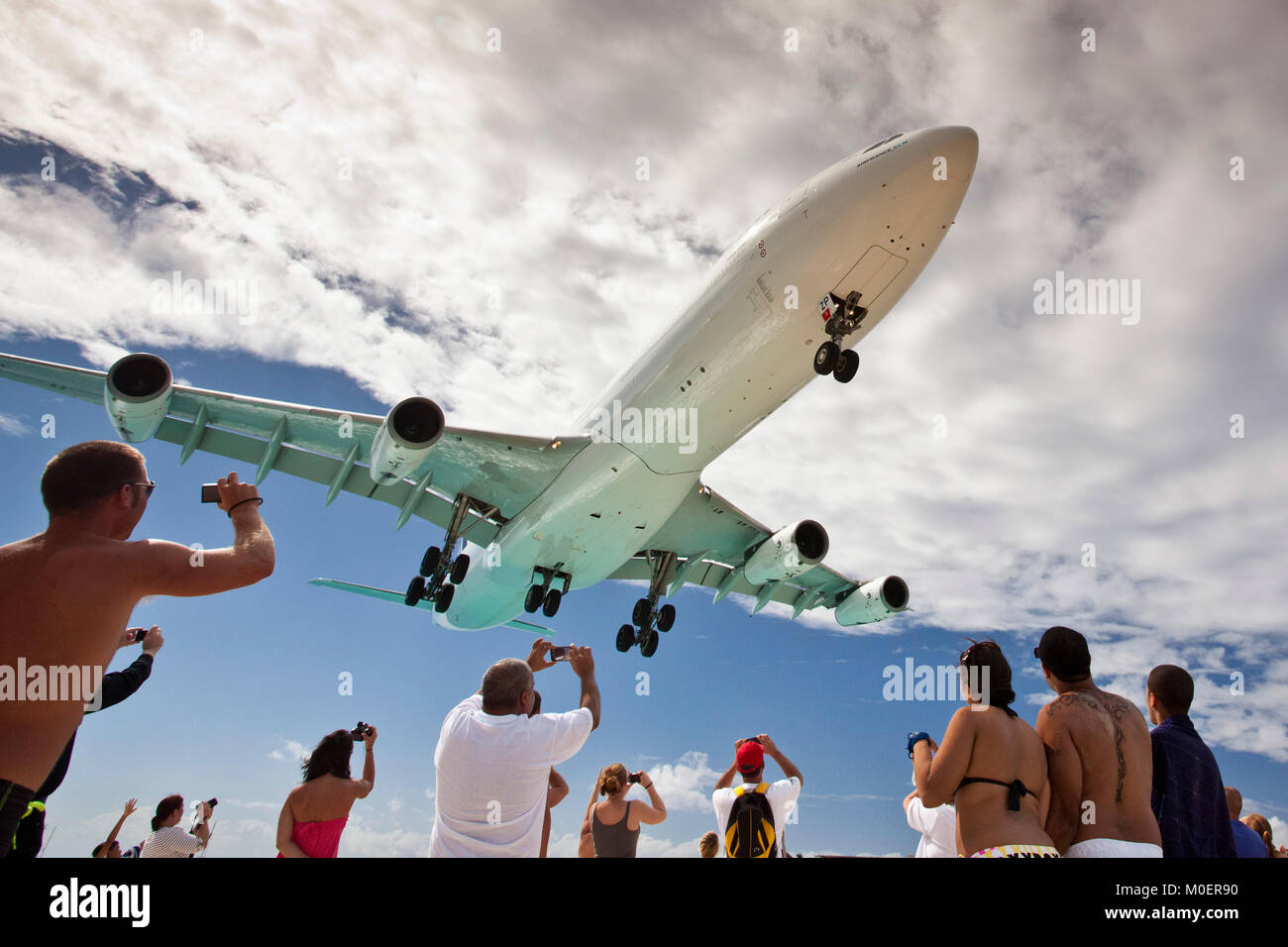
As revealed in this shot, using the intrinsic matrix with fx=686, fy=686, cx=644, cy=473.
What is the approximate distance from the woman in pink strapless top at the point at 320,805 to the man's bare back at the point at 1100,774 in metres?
5.69

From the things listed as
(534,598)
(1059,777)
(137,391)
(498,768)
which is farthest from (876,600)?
(137,391)

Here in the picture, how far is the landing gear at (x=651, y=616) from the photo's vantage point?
20.7m

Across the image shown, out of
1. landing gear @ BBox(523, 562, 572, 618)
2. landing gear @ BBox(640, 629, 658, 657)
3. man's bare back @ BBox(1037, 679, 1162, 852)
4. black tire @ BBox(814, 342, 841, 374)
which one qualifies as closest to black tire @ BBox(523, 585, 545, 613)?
landing gear @ BBox(523, 562, 572, 618)

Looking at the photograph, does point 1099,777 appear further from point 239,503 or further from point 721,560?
point 721,560

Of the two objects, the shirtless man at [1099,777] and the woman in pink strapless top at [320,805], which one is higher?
the shirtless man at [1099,777]

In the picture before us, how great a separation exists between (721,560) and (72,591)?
62.9 ft

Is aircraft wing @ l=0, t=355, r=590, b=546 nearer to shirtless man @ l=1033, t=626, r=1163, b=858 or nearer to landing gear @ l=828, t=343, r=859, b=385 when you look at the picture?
landing gear @ l=828, t=343, r=859, b=385

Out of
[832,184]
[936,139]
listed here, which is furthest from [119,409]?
[936,139]

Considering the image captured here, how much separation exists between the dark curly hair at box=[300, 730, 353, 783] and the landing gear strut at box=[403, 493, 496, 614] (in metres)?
12.1

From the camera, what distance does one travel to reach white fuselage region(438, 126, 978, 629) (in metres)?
11.2

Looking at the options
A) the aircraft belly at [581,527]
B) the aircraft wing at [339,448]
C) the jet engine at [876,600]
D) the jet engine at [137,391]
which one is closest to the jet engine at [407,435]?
the aircraft wing at [339,448]

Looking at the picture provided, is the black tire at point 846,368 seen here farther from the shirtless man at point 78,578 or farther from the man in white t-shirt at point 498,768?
the shirtless man at point 78,578

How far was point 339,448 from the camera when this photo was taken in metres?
17.0
